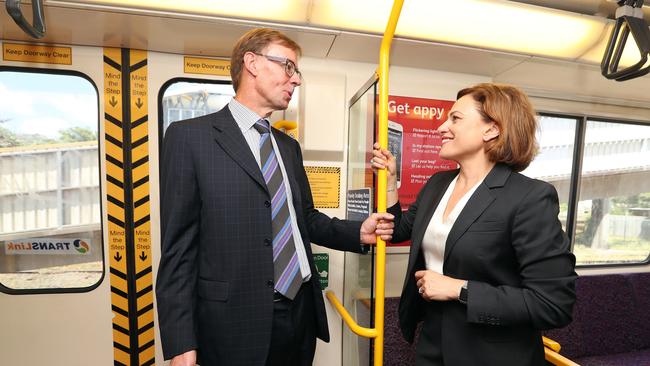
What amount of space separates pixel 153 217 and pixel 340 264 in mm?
1364

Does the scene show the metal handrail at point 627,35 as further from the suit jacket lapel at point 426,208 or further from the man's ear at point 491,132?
the suit jacket lapel at point 426,208

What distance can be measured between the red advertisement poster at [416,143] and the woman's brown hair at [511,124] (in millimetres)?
1179

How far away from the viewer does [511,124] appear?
1.35m

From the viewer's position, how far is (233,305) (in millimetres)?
1325

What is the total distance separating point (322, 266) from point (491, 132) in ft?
5.09

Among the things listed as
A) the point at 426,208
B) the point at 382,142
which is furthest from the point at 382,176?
the point at 426,208

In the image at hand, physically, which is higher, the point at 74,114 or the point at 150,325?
the point at 74,114

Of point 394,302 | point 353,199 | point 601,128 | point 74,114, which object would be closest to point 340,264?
point 394,302

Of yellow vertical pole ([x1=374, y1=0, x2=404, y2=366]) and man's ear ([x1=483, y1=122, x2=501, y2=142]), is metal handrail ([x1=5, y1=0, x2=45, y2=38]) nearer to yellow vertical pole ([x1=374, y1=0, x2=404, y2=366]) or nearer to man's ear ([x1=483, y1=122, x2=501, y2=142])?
yellow vertical pole ([x1=374, y1=0, x2=404, y2=366])

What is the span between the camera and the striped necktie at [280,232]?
1426mm

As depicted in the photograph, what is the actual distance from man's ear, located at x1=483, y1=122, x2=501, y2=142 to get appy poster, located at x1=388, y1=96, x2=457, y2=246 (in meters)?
1.16

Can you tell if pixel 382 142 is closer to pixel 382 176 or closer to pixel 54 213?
pixel 382 176

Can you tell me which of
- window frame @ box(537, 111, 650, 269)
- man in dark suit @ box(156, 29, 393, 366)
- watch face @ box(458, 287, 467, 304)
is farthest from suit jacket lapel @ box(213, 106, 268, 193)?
window frame @ box(537, 111, 650, 269)

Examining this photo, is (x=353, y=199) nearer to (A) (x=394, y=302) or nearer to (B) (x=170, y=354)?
(A) (x=394, y=302)
